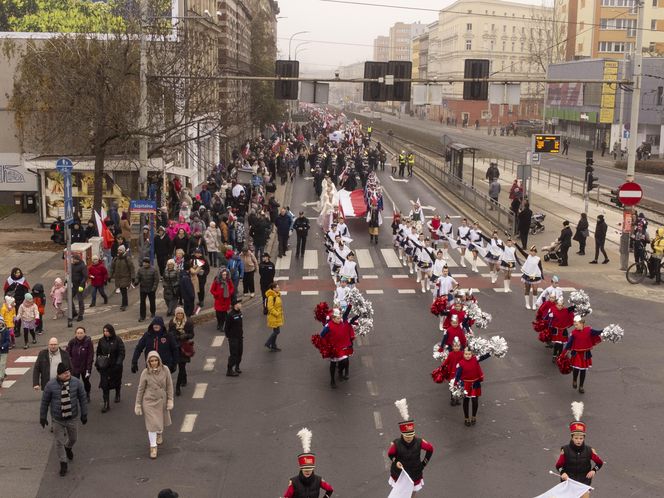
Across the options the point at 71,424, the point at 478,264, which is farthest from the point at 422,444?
the point at 478,264

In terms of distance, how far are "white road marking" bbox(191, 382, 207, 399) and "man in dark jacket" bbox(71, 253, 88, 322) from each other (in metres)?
5.81

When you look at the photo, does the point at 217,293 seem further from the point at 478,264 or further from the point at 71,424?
the point at 478,264

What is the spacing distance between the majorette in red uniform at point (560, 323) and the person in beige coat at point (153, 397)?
8023mm

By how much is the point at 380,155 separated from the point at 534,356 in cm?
4306

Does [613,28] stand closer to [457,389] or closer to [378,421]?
[457,389]

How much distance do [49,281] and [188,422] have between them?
12253 millimetres

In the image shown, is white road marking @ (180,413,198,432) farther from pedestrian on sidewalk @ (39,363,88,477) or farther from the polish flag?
the polish flag

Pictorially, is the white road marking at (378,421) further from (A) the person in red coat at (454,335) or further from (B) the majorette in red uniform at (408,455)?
(B) the majorette in red uniform at (408,455)

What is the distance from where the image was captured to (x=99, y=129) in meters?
30.7

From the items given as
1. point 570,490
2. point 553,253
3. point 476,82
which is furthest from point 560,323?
point 553,253

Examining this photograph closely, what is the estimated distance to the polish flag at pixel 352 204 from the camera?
3681cm

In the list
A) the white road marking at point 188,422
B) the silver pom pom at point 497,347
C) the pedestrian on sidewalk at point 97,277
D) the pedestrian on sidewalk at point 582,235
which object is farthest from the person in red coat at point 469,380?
the pedestrian on sidewalk at point 582,235

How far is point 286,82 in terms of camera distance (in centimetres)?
2669

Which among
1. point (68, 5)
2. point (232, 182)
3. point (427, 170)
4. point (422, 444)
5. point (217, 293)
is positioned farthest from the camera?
point (427, 170)
